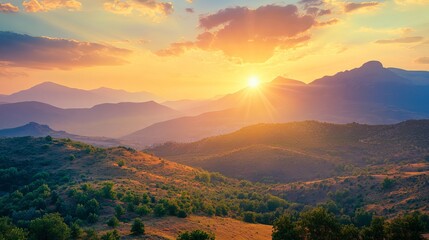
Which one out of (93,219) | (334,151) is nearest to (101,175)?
(93,219)

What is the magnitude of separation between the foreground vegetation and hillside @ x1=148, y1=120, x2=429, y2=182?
72.2 ft

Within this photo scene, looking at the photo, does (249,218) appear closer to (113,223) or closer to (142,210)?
(142,210)

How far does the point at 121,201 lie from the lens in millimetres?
43812

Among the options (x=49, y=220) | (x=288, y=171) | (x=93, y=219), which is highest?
(x=49, y=220)

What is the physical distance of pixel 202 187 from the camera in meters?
66.8

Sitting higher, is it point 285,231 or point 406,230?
point 406,230

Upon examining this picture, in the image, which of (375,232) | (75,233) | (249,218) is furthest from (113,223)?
(375,232)

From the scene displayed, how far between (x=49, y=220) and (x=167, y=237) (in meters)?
11.0

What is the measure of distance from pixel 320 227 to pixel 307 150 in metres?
90.4

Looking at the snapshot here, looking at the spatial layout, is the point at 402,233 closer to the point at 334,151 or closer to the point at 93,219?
the point at 93,219

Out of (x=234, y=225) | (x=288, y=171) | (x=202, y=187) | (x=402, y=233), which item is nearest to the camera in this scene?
(x=402, y=233)

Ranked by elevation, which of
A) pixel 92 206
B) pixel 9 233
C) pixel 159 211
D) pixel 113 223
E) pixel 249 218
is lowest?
pixel 249 218

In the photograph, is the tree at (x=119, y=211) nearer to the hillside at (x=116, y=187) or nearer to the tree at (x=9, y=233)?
the hillside at (x=116, y=187)

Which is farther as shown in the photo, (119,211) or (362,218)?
(362,218)
